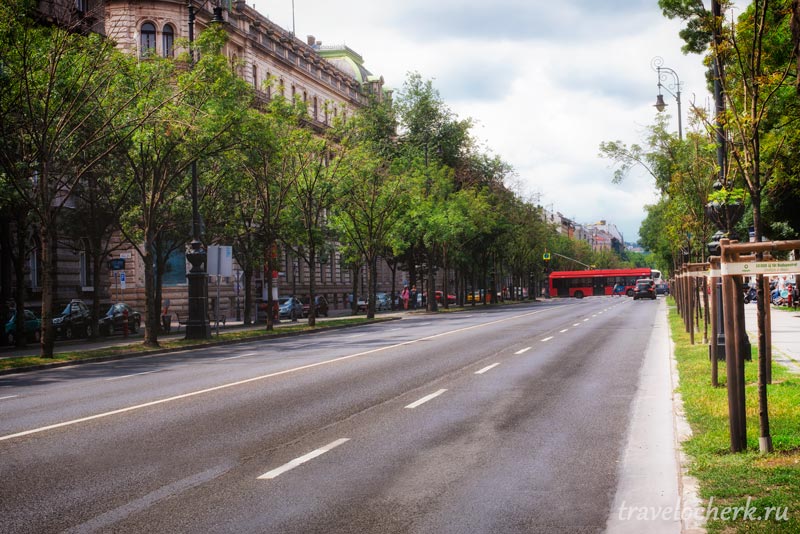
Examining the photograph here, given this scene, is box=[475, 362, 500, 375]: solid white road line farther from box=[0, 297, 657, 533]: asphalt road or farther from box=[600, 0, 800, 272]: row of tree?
box=[600, 0, 800, 272]: row of tree

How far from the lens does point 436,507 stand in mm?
5887

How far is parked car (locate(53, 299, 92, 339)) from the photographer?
3331cm

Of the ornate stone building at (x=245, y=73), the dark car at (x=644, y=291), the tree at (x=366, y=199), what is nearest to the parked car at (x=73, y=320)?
the ornate stone building at (x=245, y=73)

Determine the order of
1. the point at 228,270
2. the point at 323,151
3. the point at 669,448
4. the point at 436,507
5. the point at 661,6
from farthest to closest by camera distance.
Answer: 1. the point at 323,151
2. the point at 228,270
3. the point at 661,6
4. the point at 669,448
5. the point at 436,507

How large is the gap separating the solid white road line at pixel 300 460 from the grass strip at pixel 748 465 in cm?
331

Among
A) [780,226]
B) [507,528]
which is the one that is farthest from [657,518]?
[780,226]

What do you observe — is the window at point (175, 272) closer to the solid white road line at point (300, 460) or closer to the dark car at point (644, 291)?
the solid white road line at point (300, 460)

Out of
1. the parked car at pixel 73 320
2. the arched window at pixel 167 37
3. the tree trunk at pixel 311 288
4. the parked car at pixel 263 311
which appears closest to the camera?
the parked car at pixel 73 320

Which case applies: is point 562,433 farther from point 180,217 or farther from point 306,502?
point 180,217

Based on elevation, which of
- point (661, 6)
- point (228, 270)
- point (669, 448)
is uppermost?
point (661, 6)

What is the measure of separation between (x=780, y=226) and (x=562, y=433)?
100 ft

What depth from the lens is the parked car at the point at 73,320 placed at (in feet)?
109

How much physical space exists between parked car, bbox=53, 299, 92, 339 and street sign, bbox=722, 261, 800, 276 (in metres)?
30.7

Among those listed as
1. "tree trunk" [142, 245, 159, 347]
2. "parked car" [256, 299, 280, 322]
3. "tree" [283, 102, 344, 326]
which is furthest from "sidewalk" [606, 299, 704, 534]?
"parked car" [256, 299, 280, 322]
